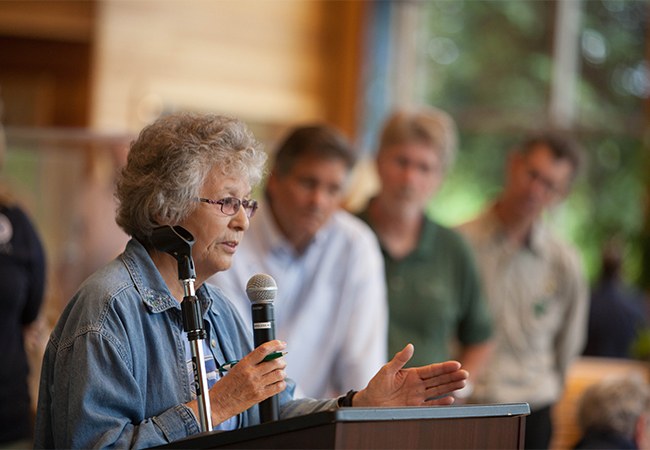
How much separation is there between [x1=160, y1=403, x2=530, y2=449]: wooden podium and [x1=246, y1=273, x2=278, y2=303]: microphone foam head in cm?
28

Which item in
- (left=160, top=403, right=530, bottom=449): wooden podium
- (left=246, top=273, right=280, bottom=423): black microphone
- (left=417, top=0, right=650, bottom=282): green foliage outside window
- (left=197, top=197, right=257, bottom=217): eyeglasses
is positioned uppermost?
(left=417, top=0, right=650, bottom=282): green foliage outside window

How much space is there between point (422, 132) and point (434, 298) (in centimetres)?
64

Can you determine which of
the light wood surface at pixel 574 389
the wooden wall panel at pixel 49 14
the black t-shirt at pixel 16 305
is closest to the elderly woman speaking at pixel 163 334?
the black t-shirt at pixel 16 305

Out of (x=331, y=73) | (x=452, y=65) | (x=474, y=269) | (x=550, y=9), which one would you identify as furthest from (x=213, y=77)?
(x=474, y=269)

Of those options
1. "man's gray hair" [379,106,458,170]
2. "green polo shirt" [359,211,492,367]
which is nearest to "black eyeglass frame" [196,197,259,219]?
"green polo shirt" [359,211,492,367]

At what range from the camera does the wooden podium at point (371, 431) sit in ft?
3.42

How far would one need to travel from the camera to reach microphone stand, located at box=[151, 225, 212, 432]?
3.96ft

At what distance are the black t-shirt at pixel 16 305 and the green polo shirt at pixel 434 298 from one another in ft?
4.16

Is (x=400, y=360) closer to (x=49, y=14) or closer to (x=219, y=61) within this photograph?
(x=219, y=61)

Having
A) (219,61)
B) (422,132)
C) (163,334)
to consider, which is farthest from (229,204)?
(219,61)

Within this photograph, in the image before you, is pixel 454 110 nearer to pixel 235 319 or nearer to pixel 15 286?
pixel 15 286

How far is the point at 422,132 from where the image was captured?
2799mm

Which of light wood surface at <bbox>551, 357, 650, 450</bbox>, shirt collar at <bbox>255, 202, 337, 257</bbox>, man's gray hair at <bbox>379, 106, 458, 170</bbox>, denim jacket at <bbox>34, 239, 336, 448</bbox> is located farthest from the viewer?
light wood surface at <bbox>551, 357, 650, 450</bbox>

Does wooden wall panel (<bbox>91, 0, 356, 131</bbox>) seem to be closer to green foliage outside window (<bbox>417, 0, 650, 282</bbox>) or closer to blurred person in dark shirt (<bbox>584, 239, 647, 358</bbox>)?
green foliage outside window (<bbox>417, 0, 650, 282</bbox>)
